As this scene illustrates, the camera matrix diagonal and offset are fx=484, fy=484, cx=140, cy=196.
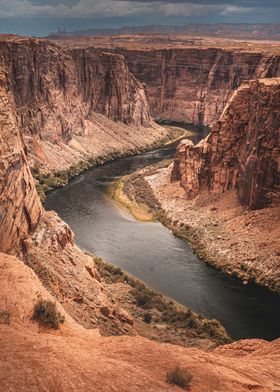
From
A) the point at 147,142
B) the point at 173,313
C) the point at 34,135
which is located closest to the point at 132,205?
the point at 34,135

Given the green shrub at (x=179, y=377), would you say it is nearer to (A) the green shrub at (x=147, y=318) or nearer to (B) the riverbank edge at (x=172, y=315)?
(B) the riverbank edge at (x=172, y=315)

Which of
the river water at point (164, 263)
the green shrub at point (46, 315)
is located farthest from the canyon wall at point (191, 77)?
the green shrub at point (46, 315)

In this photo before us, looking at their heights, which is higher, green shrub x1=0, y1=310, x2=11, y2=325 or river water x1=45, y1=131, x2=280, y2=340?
green shrub x1=0, y1=310, x2=11, y2=325

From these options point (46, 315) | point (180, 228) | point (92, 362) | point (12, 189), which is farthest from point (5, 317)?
point (180, 228)

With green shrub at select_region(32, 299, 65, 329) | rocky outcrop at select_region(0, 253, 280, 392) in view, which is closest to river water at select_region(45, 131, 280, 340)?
rocky outcrop at select_region(0, 253, 280, 392)

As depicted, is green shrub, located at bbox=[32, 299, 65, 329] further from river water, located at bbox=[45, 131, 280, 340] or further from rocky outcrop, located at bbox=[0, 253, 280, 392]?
river water, located at bbox=[45, 131, 280, 340]

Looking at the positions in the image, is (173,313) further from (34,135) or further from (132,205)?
(34,135)
